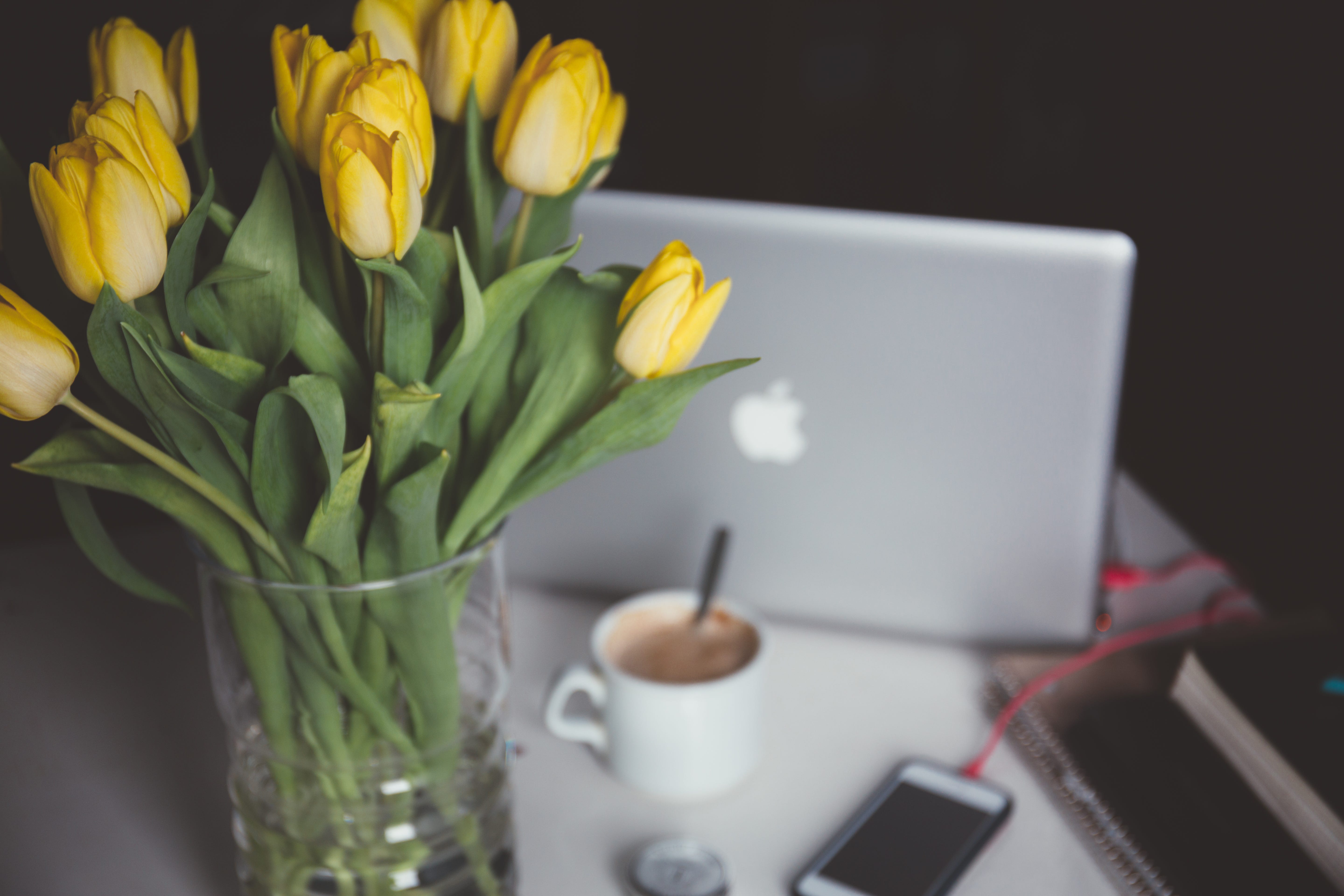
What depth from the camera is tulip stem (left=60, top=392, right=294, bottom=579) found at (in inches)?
17.9

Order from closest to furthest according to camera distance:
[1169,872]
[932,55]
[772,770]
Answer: [1169,872]
[772,770]
[932,55]

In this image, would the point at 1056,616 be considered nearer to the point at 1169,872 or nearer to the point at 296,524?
the point at 1169,872

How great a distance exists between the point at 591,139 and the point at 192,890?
55 cm

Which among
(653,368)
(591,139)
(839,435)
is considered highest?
(591,139)

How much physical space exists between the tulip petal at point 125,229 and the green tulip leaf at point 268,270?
0.15 ft

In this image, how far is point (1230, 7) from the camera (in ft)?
7.47

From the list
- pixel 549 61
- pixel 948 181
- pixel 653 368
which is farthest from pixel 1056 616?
pixel 948 181

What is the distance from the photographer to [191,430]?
0.48m

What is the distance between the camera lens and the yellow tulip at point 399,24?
1.65 ft

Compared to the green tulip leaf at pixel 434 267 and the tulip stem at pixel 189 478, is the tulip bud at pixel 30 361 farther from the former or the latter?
the green tulip leaf at pixel 434 267

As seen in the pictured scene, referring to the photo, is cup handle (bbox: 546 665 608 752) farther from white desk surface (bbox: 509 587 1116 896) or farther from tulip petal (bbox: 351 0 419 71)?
tulip petal (bbox: 351 0 419 71)

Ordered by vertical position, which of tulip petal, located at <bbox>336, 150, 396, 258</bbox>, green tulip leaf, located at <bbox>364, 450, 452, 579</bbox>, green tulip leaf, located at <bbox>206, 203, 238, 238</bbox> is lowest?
green tulip leaf, located at <bbox>364, 450, 452, 579</bbox>

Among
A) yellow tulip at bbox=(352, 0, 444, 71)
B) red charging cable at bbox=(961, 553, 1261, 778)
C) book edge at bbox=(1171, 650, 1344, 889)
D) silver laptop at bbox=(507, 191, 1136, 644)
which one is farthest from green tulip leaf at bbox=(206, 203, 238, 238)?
book edge at bbox=(1171, 650, 1344, 889)

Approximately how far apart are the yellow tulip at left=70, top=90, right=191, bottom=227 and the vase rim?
17 cm
